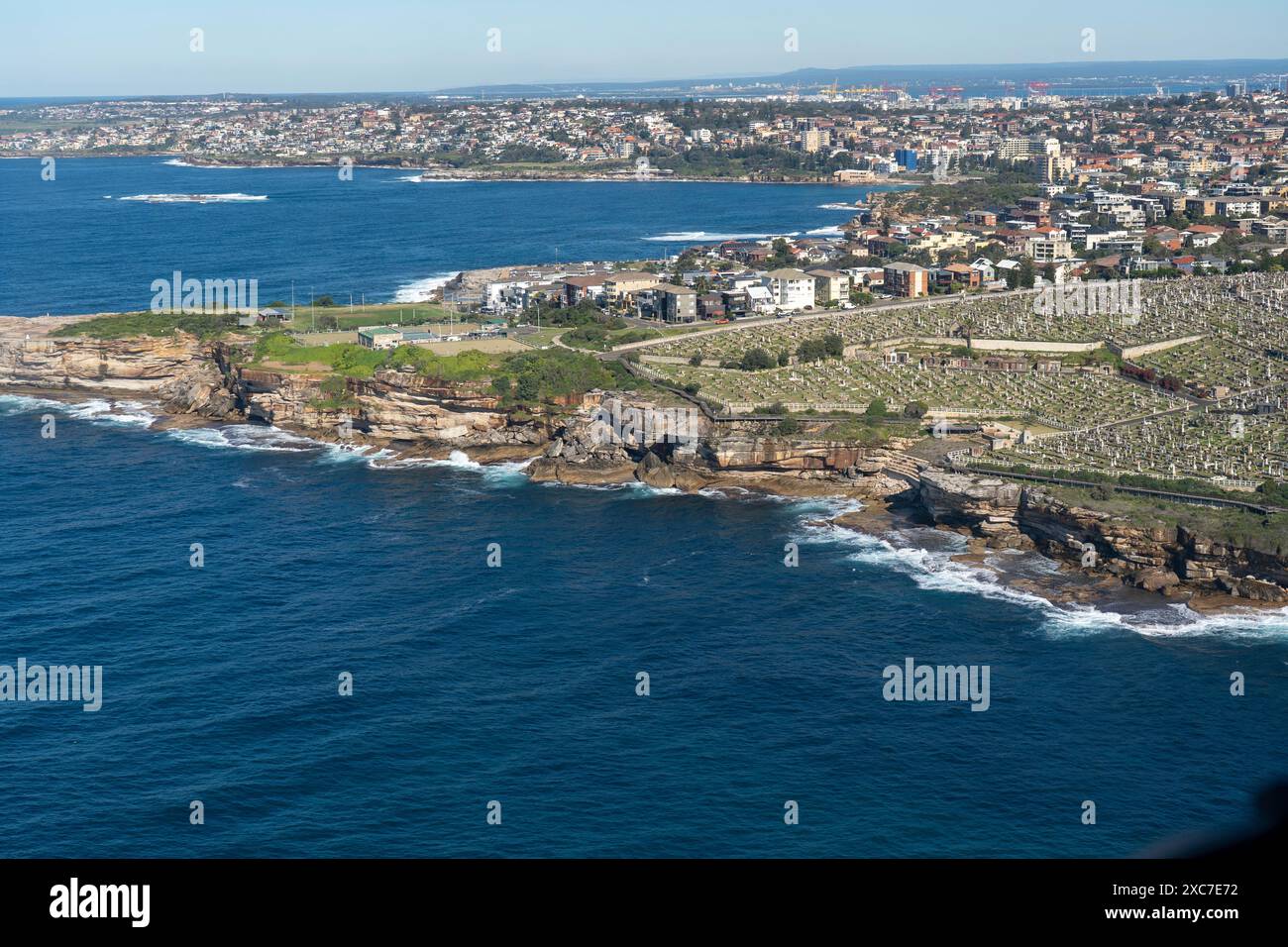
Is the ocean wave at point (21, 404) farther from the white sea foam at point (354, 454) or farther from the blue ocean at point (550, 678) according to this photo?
the white sea foam at point (354, 454)

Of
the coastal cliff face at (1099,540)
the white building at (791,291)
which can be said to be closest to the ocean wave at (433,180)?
the white building at (791,291)

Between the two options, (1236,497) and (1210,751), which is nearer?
(1210,751)

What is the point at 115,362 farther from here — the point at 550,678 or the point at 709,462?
the point at 550,678

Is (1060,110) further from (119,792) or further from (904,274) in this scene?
(119,792)

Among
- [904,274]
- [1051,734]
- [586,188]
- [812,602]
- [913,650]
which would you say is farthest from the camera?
[586,188]

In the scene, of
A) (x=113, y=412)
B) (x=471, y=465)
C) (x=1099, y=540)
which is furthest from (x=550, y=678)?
(x=113, y=412)
